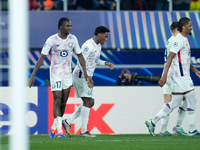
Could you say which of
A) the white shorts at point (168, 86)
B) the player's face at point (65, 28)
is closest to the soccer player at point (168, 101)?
the white shorts at point (168, 86)

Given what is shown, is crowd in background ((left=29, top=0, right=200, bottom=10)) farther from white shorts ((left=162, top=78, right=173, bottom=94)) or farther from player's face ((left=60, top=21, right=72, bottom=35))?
player's face ((left=60, top=21, right=72, bottom=35))

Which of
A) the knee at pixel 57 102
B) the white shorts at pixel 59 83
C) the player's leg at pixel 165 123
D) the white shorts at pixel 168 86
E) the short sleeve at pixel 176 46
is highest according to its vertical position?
the short sleeve at pixel 176 46

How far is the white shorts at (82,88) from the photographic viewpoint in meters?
10.5

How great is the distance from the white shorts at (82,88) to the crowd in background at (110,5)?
6977mm

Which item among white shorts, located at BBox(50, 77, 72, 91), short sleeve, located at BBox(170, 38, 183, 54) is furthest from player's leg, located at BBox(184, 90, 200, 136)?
white shorts, located at BBox(50, 77, 72, 91)

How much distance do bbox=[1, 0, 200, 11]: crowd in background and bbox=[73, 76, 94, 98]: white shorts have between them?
22.9ft

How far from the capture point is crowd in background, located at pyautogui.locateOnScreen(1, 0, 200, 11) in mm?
17406

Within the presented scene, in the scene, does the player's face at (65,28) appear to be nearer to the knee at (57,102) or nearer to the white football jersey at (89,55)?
the white football jersey at (89,55)

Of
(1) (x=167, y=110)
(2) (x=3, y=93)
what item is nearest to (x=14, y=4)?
(1) (x=167, y=110)

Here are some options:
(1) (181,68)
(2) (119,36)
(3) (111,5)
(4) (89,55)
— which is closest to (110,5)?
(3) (111,5)

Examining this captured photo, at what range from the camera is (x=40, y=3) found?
57.8ft

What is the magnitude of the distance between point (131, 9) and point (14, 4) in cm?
1331

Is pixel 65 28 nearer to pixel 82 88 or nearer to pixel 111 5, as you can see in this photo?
pixel 82 88

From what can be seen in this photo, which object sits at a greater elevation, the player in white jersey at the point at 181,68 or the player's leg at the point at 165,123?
the player in white jersey at the point at 181,68
